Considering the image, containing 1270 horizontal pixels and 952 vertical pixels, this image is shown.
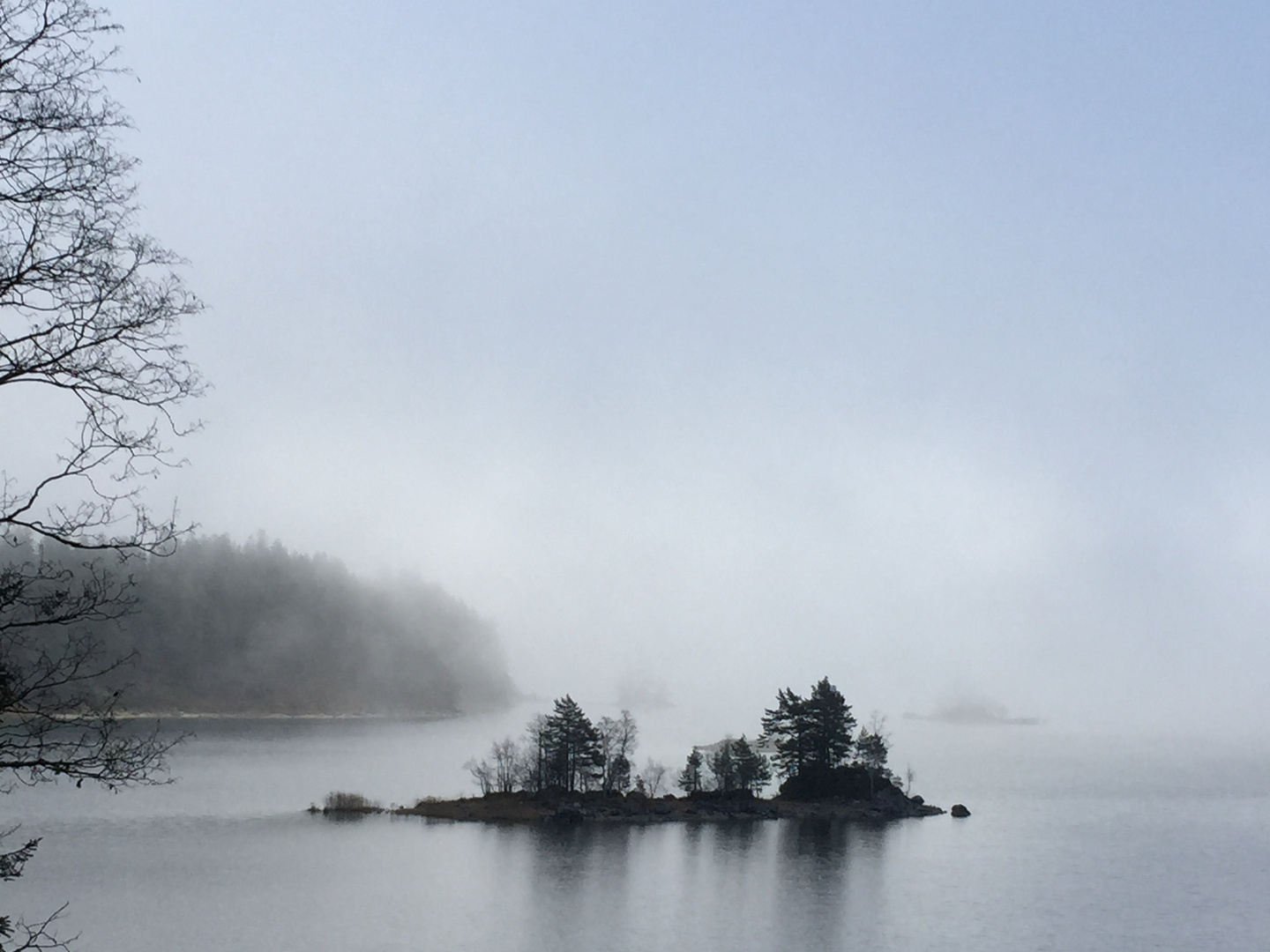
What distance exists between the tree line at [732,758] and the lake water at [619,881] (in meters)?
8.70

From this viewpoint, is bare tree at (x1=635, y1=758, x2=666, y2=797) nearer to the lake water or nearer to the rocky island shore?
the rocky island shore

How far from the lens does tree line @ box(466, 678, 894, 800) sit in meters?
91.6

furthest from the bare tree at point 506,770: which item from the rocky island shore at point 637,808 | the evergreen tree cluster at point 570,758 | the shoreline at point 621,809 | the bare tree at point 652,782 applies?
the bare tree at point 652,782

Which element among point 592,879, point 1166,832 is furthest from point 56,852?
point 1166,832

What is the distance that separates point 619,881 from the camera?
6100cm

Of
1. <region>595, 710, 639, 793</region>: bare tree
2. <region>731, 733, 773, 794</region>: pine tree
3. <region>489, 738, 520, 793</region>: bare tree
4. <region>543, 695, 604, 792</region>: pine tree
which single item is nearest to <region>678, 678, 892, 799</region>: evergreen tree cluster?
<region>731, 733, 773, 794</region>: pine tree

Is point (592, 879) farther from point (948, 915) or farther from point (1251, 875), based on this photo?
point (1251, 875)

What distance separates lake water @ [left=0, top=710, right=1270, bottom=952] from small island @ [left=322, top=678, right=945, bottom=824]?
13.9 feet

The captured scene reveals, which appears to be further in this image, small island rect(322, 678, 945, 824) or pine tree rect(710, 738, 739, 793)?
pine tree rect(710, 738, 739, 793)

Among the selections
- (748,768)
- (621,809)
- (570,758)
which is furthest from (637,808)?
(748,768)

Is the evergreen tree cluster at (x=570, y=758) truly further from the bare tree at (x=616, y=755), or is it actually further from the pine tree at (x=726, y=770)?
the pine tree at (x=726, y=770)

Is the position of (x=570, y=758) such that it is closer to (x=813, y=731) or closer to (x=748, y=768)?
(x=748, y=768)

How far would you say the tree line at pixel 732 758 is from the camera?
91625 mm

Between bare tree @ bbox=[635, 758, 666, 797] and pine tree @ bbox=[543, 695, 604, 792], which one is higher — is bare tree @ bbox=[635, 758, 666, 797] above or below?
below
